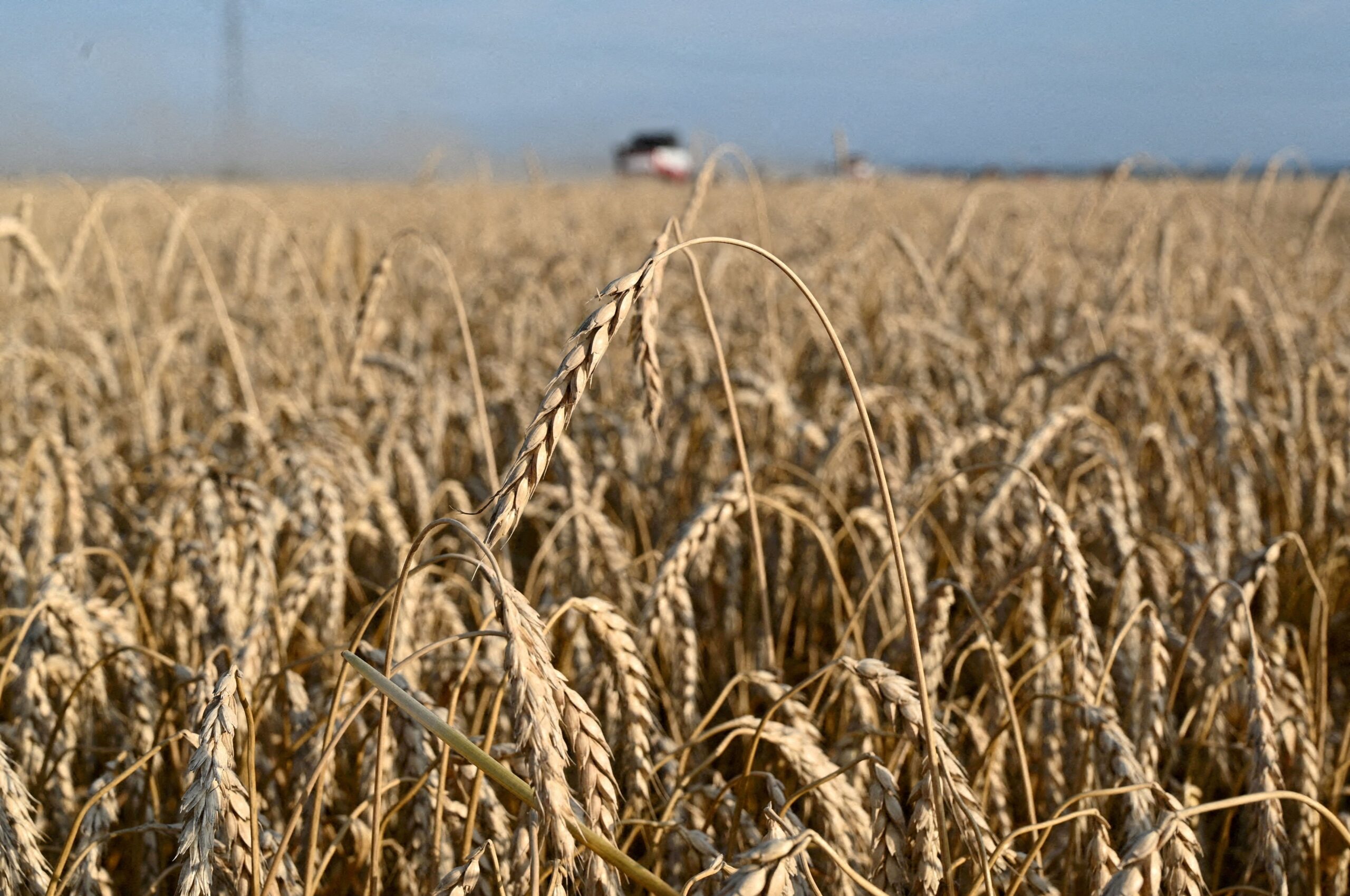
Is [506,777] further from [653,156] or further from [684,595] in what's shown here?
[653,156]

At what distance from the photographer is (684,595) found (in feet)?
4.60

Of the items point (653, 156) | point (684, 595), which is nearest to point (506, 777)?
point (684, 595)

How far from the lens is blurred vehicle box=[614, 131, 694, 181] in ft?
104

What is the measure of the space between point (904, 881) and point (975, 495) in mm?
1804

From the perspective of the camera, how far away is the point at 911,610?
86cm

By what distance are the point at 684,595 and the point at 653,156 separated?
33.1 m

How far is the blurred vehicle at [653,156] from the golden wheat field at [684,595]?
27287mm

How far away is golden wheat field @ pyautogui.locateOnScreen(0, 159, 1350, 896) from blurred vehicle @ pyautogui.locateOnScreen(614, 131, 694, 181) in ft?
89.5

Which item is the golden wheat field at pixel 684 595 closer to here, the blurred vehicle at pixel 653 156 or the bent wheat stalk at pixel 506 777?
the bent wheat stalk at pixel 506 777

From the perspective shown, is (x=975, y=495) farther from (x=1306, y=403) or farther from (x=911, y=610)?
(x=911, y=610)

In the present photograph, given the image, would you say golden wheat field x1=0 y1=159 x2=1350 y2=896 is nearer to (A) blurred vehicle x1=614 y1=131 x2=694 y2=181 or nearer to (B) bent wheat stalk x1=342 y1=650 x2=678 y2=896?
(B) bent wheat stalk x1=342 y1=650 x2=678 y2=896

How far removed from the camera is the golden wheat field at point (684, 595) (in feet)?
3.09

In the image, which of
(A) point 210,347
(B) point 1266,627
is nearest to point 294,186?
(A) point 210,347

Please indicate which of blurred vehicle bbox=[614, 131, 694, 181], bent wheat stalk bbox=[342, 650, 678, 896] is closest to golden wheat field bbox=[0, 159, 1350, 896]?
bent wheat stalk bbox=[342, 650, 678, 896]
